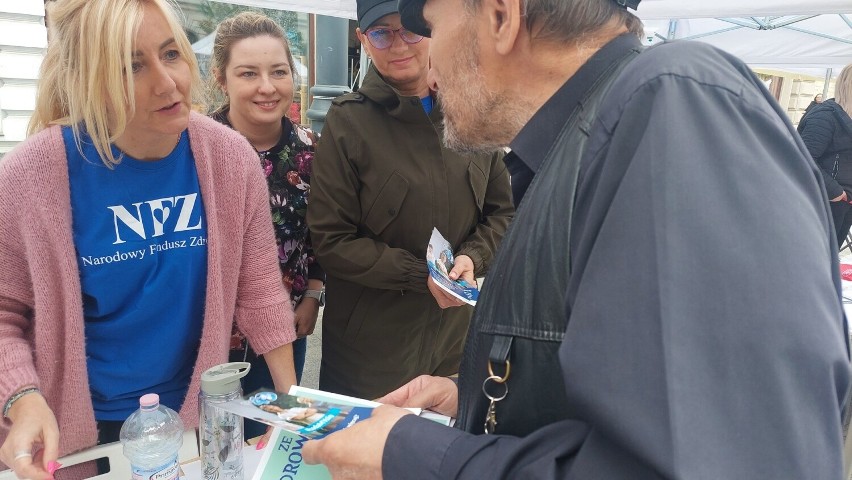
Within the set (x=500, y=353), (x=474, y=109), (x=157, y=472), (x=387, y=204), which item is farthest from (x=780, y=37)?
(x=157, y=472)

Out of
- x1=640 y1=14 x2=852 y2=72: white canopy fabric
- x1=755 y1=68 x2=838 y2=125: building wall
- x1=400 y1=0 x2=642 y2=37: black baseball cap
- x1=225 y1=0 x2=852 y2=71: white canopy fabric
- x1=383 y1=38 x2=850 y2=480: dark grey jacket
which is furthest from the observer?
x1=755 y1=68 x2=838 y2=125: building wall

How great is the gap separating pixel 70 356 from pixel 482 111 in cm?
120

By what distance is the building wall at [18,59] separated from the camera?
15.7 feet

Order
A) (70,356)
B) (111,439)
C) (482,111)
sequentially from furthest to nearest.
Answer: (111,439) → (70,356) → (482,111)

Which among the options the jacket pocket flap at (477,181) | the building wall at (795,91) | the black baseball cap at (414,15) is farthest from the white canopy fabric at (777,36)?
the building wall at (795,91)

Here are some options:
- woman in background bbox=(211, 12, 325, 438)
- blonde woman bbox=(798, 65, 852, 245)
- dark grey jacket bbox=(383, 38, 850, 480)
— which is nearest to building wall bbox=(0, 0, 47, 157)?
woman in background bbox=(211, 12, 325, 438)

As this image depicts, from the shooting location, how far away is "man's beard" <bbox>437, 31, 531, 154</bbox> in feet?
3.39

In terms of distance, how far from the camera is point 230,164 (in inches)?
64.4

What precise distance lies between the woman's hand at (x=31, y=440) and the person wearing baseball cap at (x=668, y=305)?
35.4 inches

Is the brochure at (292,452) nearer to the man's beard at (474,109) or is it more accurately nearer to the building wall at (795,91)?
the man's beard at (474,109)

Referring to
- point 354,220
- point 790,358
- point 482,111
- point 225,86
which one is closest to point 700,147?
point 790,358

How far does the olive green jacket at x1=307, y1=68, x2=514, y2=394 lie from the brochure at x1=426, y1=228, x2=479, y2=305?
126 mm

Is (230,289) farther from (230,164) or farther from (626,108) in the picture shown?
(626,108)

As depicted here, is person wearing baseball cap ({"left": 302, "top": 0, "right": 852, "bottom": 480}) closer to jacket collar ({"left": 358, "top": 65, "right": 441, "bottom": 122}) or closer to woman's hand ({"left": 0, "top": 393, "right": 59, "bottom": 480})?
woman's hand ({"left": 0, "top": 393, "right": 59, "bottom": 480})
